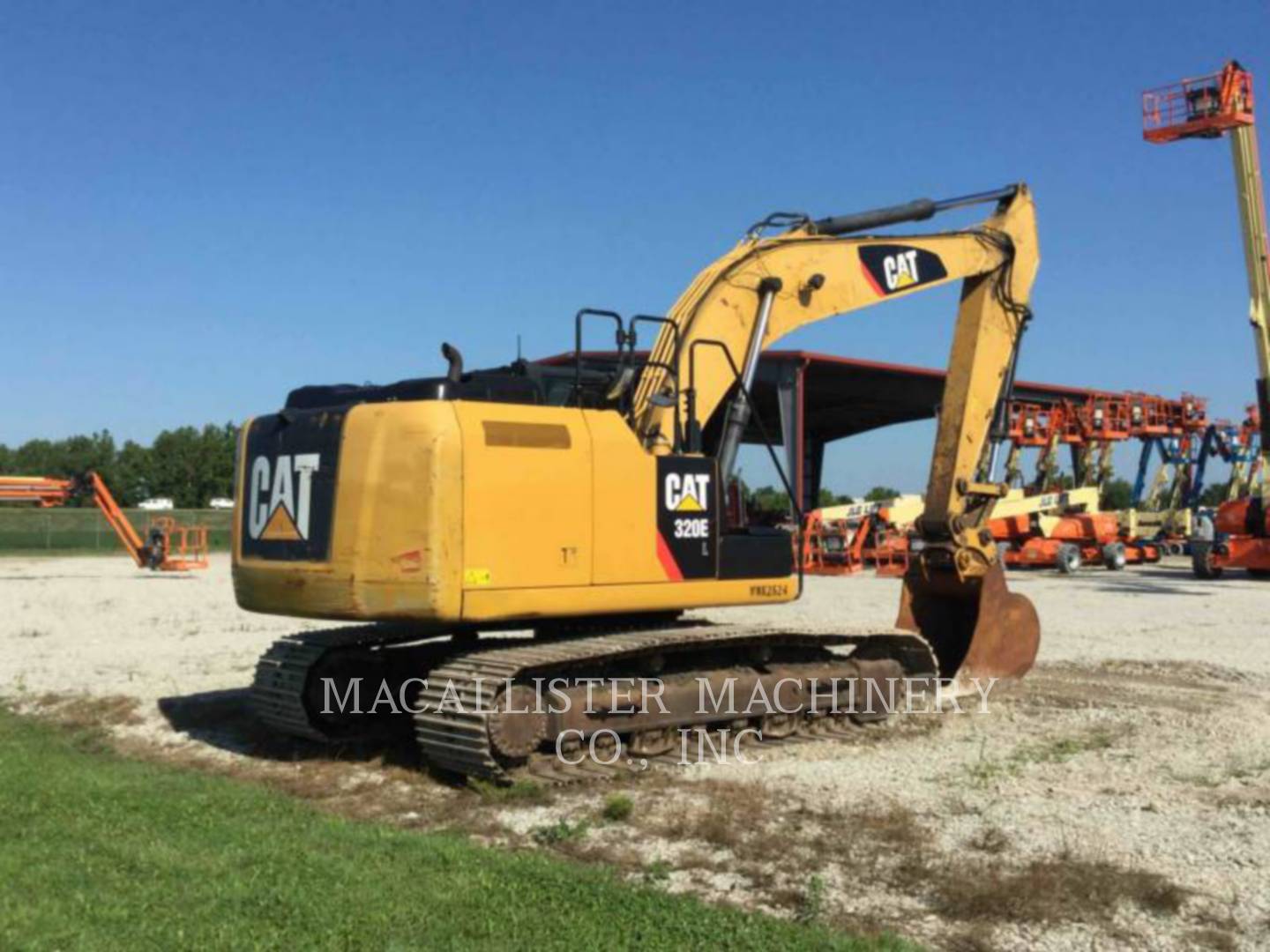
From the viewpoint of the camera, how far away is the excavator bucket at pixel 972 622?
11.3 metres

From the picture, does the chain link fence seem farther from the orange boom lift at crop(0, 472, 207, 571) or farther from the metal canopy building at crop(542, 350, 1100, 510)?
the metal canopy building at crop(542, 350, 1100, 510)

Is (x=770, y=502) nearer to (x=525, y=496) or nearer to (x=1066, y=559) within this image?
(x=525, y=496)

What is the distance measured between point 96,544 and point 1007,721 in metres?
48.8

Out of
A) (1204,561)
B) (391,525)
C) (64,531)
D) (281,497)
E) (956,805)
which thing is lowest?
(956,805)

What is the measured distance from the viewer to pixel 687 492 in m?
8.95

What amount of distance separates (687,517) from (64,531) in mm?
49822

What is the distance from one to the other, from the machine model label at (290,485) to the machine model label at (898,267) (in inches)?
195

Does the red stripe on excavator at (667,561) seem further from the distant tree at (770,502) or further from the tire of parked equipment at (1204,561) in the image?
the tire of parked equipment at (1204,561)

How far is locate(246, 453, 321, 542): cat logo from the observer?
8.43 metres

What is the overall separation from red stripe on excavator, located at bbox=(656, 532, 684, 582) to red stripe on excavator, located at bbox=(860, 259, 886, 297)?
3495 millimetres

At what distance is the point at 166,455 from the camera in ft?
328

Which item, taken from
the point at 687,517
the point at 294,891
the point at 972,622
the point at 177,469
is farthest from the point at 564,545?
the point at 177,469

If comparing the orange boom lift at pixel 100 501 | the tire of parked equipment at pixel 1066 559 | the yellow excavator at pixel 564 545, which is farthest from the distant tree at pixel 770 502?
the orange boom lift at pixel 100 501

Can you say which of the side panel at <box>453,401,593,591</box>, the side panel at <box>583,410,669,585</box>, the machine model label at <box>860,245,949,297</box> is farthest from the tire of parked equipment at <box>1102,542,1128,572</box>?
the side panel at <box>453,401,593,591</box>
